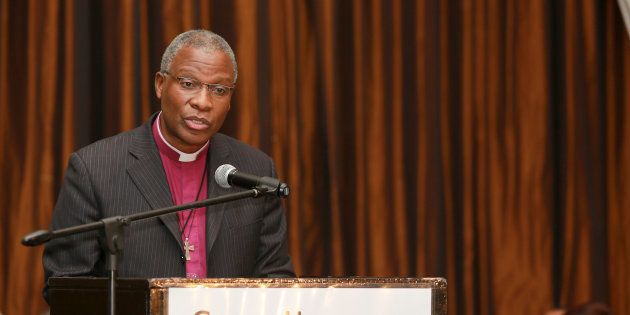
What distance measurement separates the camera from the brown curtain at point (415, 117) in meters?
4.43

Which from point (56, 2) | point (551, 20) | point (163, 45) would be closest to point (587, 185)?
point (551, 20)

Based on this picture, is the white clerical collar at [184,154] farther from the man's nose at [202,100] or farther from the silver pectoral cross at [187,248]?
the silver pectoral cross at [187,248]

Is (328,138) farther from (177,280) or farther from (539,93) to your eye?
(177,280)

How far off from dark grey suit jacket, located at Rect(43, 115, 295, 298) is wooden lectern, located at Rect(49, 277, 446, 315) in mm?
697

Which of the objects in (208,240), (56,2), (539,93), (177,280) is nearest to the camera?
(177,280)

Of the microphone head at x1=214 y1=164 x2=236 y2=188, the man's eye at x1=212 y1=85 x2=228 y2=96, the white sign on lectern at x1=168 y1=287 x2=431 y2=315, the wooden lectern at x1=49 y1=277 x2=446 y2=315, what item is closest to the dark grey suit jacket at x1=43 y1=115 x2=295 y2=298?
the man's eye at x1=212 y1=85 x2=228 y2=96

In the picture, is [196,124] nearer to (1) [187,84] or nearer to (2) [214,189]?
(1) [187,84]

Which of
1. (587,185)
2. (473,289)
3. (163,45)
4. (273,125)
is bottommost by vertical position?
(473,289)

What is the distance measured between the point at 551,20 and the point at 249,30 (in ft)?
4.87

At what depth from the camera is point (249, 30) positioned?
4.53m

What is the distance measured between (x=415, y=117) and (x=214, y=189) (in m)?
1.53

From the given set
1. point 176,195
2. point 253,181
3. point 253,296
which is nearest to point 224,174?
point 253,181

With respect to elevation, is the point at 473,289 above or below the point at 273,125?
below

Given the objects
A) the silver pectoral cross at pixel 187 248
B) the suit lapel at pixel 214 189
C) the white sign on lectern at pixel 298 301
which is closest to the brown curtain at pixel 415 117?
the suit lapel at pixel 214 189
